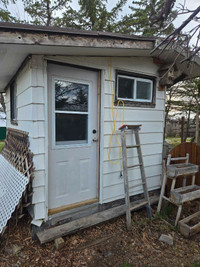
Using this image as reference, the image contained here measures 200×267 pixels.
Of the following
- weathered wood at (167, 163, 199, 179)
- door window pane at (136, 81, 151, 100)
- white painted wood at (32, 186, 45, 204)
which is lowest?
white painted wood at (32, 186, 45, 204)

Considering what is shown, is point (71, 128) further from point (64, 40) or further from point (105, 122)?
point (64, 40)

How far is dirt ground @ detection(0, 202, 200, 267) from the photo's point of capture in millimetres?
1924

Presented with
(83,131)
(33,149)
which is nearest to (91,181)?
(83,131)

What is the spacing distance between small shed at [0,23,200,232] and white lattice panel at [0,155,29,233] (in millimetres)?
194

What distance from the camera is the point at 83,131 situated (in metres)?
2.64

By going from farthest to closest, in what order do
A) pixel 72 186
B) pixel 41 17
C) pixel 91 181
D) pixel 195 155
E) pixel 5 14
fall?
pixel 41 17 < pixel 5 14 < pixel 195 155 < pixel 91 181 < pixel 72 186

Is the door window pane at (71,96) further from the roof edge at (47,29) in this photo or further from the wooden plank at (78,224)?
the wooden plank at (78,224)

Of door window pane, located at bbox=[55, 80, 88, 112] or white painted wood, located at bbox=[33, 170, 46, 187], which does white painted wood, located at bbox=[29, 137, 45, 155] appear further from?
door window pane, located at bbox=[55, 80, 88, 112]

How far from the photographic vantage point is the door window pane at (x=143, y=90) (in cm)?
306

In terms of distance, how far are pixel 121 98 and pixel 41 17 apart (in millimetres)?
8799

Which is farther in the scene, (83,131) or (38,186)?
(83,131)

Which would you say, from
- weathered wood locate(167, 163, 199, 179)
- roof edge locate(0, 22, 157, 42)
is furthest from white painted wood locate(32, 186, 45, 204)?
weathered wood locate(167, 163, 199, 179)

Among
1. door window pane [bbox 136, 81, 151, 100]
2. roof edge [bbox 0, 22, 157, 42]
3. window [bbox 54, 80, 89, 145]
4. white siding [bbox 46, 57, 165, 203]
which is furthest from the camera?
door window pane [bbox 136, 81, 151, 100]

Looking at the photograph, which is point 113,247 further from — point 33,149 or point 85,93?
point 85,93
